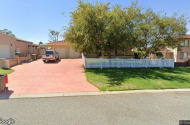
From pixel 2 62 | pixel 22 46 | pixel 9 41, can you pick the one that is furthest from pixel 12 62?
pixel 22 46

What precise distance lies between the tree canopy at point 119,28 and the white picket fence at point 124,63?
1228 millimetres

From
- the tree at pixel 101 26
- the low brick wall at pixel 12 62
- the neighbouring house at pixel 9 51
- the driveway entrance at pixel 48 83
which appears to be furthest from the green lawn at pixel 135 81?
the neighbouring house at pixel 9 51

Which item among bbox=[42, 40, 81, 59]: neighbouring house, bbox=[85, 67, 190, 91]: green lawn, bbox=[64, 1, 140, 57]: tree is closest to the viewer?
bbox=[85, 67, 190, 91]: green lawn

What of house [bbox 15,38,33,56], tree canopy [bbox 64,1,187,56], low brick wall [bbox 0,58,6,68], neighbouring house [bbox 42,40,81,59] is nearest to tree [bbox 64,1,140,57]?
tree canopy [bbox 64,1,187,56]

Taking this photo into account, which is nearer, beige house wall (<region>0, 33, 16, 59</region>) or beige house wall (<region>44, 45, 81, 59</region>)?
beige house wall (<region>0, 33, 16, 59</region>)

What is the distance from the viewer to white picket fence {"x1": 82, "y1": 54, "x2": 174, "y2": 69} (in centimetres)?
1155

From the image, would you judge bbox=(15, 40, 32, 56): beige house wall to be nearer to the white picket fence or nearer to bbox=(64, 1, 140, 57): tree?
bbox=(64, 1, 140, 57): tree

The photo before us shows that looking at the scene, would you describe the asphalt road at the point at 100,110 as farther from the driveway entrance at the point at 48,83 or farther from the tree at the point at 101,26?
the tree at the point at 101,26

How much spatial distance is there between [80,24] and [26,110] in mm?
7445

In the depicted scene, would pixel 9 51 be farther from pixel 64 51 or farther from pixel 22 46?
pixel 64 51

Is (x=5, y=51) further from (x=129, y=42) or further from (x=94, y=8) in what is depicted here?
(x=129, y=42)

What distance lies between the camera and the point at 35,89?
5.86 metres

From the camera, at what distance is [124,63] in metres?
11.9

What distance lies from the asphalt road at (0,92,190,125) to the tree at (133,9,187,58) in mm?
8181
